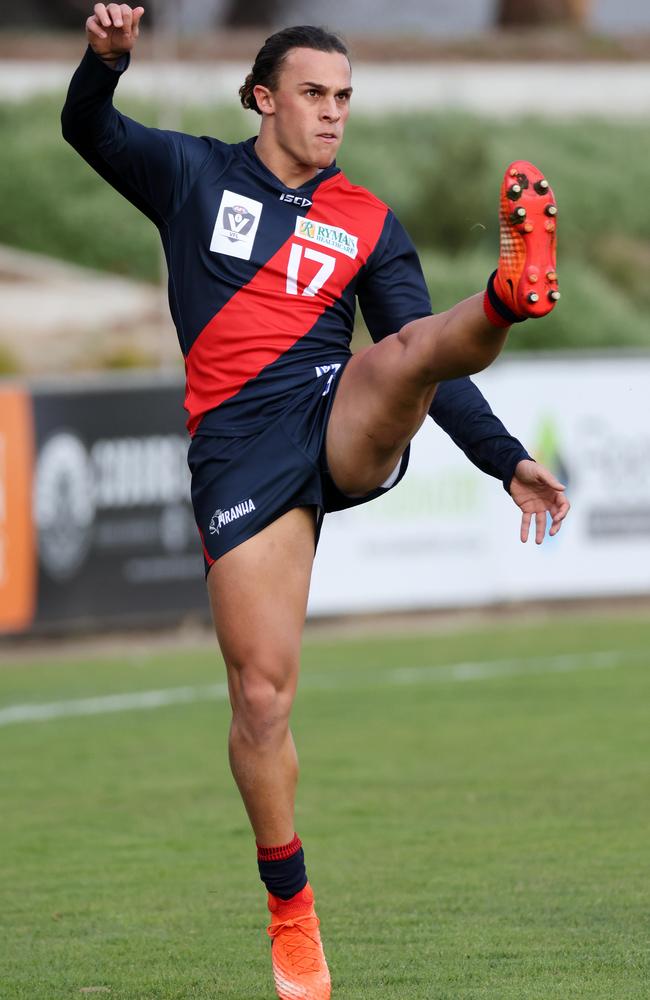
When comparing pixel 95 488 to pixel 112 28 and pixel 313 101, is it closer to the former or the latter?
pixel 313 101

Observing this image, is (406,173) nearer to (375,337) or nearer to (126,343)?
(126,343)

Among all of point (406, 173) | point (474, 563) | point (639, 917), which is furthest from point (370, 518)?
point (406, 173)

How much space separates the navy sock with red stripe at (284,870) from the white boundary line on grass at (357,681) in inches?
250

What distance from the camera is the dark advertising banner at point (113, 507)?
14.1m

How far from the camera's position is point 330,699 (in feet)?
38.5

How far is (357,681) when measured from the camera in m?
12.5

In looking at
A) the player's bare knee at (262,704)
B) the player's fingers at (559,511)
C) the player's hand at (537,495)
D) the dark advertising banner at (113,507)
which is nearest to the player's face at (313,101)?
the player's hand at (537,495)

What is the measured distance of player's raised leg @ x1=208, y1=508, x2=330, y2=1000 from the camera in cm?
486

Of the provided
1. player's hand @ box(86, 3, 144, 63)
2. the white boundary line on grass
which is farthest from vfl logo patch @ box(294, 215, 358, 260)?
the white boundary line on grass

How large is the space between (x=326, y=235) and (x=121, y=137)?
628mm

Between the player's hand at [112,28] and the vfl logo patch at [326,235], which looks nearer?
the player's hand at [112,28]

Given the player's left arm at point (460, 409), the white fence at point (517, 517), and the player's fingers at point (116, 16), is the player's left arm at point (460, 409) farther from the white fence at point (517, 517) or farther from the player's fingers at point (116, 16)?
the white fence at point (517, 517)

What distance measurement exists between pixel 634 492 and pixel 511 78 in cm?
2169

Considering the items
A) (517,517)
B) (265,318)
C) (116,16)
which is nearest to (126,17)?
(116,16)
